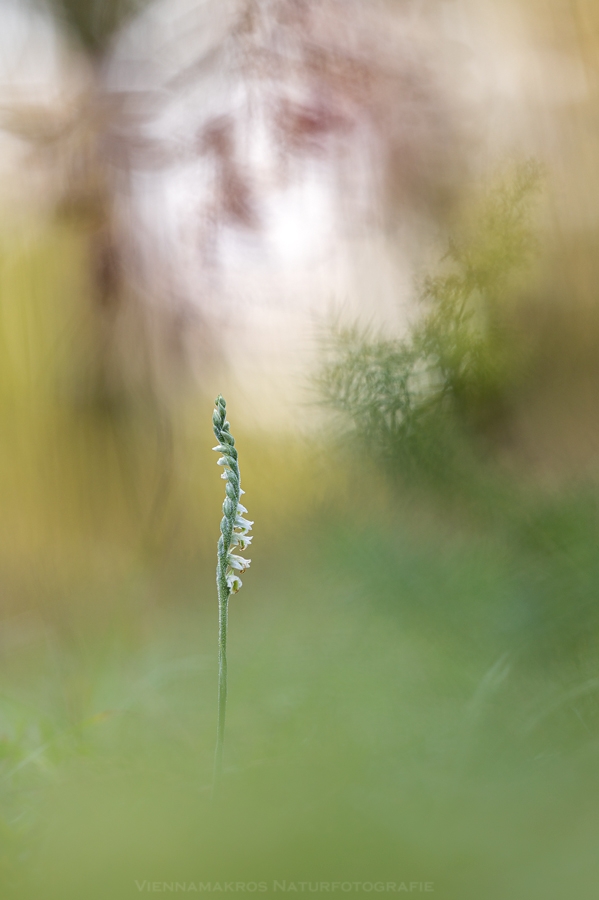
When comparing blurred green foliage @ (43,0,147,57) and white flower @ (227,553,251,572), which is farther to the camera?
blurred green foliage @ (43,0,147,57)

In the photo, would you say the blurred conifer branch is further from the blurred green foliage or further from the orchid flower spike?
the blurred green foliage

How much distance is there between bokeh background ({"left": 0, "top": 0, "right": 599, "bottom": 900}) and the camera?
0.40ft

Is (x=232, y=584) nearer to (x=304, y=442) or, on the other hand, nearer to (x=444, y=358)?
(x=444, y=358)

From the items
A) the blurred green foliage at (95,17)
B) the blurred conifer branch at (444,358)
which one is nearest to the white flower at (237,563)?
the blurred conifer branch at (444,358)

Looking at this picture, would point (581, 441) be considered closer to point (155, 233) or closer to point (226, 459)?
point (226, 459)

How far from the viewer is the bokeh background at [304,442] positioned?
4.7 inches

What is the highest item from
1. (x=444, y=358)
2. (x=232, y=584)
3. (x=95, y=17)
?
(x=95, y=17)

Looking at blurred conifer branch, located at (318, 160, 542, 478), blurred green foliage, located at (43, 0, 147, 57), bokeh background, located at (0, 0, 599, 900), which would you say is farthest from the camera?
blurred green foliage, located at (43, 0, 147, 57)

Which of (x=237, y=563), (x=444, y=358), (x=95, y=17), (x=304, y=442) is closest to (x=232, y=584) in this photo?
(x=237, y=563)

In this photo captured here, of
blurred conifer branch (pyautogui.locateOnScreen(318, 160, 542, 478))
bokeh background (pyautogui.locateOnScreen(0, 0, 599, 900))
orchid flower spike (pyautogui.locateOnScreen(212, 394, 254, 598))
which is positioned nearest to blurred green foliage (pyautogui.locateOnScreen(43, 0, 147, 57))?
bokeh background (pyautogui.locateOnScreen(0, 0, 599, 900))

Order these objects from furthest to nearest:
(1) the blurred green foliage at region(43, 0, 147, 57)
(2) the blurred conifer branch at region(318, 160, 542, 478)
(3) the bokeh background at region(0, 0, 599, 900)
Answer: (1) the blurred green foliage at region(43, 0, 147, 57)
(2) the blurred conifer branch at region(318, 160, 542, 478)
(3) the bokeh background at region(0, 0, 599, 900)

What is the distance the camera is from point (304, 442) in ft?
1.57

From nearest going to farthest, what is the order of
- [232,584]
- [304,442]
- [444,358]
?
[232,584] < [444,358] < [304,442]

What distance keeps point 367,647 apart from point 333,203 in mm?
437
